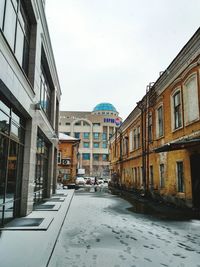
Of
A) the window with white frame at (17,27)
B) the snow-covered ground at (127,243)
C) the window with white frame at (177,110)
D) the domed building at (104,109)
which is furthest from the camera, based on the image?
the domed building at (104,109)

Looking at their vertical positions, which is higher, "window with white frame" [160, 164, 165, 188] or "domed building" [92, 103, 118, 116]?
"domed building" [92, 103, 118, 116]

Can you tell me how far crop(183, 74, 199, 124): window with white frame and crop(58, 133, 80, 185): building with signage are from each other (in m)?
23.6

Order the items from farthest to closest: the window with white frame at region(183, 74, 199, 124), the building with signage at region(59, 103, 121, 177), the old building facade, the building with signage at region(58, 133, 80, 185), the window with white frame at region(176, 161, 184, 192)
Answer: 1. the building with signage at region(59, 103, 121, 177)
2. the building with signage at region(58, 133, 80, 185)
3. the window with white frame at region(176, 161, 184, 192)
4. the window with white frame at region(183, 74, 199, 124)
5. the old building facade

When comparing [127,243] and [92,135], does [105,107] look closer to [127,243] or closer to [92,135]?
[92,135]

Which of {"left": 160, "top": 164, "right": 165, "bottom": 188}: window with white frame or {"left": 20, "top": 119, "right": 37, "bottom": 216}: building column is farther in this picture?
{"left": 160, "top": 164, "right": 165, "bottom": 188}: window with white frame

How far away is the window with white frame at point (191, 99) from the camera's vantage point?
39.1 ft

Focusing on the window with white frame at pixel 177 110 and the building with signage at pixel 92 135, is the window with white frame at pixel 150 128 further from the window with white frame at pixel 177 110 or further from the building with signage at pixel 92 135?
the building with signage at pixel 92 135

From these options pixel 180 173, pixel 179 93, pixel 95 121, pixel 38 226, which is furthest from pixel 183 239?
pixel 95 121

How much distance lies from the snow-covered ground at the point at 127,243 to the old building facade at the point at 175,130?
352 centimetres

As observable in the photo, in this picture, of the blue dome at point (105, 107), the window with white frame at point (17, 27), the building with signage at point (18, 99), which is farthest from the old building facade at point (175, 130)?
the blue dome at point (105, 107)

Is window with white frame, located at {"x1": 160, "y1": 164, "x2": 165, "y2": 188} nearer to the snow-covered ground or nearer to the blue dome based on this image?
the snow-covered ground

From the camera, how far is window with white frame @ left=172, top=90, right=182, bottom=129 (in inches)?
539

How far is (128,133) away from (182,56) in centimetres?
1502

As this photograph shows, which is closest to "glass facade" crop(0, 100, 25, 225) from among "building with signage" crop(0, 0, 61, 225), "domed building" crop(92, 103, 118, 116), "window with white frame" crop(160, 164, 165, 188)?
"building with signage" crop(0, 0, 61, 225)
